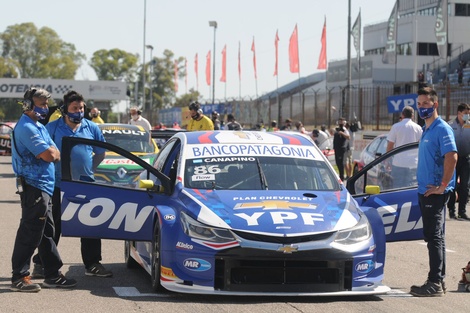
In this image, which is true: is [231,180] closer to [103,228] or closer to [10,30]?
[103,228]

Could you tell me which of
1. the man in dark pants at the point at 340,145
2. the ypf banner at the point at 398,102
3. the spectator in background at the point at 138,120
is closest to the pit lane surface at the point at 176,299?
the spectator in background at the point at 138,120

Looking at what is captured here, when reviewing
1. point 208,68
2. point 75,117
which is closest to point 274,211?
point 75,117

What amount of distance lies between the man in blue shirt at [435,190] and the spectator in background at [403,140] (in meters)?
5.51

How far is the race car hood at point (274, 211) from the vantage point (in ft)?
27.0

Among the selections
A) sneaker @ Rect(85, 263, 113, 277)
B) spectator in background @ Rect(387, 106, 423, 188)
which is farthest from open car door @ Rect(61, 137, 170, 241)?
spectator in background @ Rect(387, 106, 423, 188)

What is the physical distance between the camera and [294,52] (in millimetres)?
64438

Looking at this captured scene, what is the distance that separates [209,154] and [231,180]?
0.42m

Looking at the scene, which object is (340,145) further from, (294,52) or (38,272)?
(294,52)

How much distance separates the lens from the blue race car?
820 cm

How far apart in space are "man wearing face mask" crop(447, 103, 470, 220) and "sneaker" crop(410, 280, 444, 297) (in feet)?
25.3

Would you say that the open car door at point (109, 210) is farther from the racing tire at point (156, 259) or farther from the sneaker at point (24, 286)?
the sneaker at point (24, 286)

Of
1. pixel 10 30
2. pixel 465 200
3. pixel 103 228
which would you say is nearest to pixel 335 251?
pixel 103 228

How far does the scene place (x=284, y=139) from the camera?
1002 centimetres

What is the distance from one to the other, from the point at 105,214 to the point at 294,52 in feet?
183
